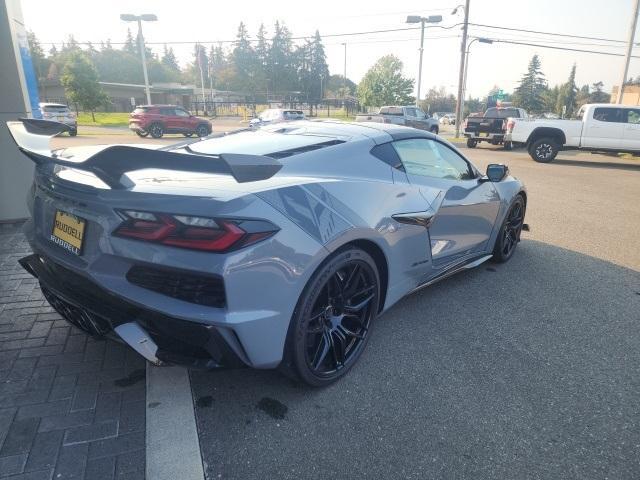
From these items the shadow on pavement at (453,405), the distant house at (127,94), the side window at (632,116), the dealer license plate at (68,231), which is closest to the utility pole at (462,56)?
the side window at (632,116)

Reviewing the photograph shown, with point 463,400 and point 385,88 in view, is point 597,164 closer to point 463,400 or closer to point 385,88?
point 463,400

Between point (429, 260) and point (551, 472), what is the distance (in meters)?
1.56

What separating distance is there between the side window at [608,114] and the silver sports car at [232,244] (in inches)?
594

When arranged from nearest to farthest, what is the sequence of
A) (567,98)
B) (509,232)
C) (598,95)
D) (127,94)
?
(509,232)
(127,94)
(567,98)
(598,95)

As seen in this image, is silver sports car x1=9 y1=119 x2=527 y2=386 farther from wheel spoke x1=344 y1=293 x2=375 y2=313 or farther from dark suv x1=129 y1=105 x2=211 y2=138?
dark suv x1=129 y1=105 x2=211 y2=138

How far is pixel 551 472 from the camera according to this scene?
2014 mm

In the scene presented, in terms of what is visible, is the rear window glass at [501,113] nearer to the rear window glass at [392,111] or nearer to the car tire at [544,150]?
the car tire at [544,150]

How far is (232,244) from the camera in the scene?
1.93 meters

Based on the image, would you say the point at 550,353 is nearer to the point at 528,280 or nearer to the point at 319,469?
the point at 528,280

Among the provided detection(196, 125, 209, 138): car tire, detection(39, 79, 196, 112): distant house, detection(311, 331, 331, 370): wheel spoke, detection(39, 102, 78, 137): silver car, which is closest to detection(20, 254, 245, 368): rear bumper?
detection(311, 331, 331, 370): wheel spoke

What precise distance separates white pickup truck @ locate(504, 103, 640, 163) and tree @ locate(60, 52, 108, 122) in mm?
36314

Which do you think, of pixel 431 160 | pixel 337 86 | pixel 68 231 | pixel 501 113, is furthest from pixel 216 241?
pixel 337 86

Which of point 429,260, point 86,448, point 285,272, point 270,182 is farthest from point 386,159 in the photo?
point 86,448

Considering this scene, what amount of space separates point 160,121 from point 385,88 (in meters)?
42.6
